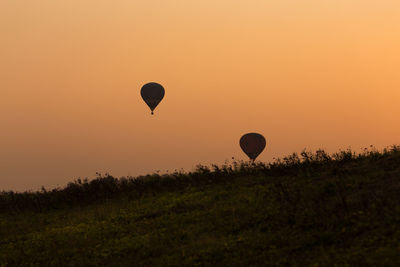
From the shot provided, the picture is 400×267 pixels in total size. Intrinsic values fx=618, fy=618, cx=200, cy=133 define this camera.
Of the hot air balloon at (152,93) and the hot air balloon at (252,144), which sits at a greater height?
the hot air balloon at (152,93)

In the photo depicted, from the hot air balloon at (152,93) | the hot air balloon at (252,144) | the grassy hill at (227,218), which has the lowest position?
the grassy hill at (227,218)

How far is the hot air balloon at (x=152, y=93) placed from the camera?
2167 inches

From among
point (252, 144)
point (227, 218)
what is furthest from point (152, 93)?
point (227, 218)

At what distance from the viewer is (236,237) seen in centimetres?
1795

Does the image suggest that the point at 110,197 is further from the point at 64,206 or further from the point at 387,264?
the point at 387,264

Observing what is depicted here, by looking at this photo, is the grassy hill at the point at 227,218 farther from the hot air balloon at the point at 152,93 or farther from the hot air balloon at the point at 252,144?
the hot air balloon at the point at 152,93

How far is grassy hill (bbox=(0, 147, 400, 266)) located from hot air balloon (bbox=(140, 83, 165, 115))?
23783 millimetres

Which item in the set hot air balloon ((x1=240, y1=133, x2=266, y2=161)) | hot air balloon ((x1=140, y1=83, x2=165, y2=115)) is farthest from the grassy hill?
hot air balloon ((x1=140, y1=83, x2=165, y2=115))

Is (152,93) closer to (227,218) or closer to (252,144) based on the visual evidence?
(252,144)

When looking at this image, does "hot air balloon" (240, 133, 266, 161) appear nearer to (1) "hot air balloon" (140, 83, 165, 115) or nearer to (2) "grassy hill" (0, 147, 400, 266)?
(1) "hot air balloon" (140, 83, 165, 115)

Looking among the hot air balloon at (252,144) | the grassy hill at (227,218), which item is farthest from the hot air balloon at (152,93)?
the grassy hill at (227,218)

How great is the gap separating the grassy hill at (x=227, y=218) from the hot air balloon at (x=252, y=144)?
23.2m

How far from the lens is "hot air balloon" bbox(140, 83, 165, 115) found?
5503 centimetres

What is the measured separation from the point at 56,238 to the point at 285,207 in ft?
27.7
